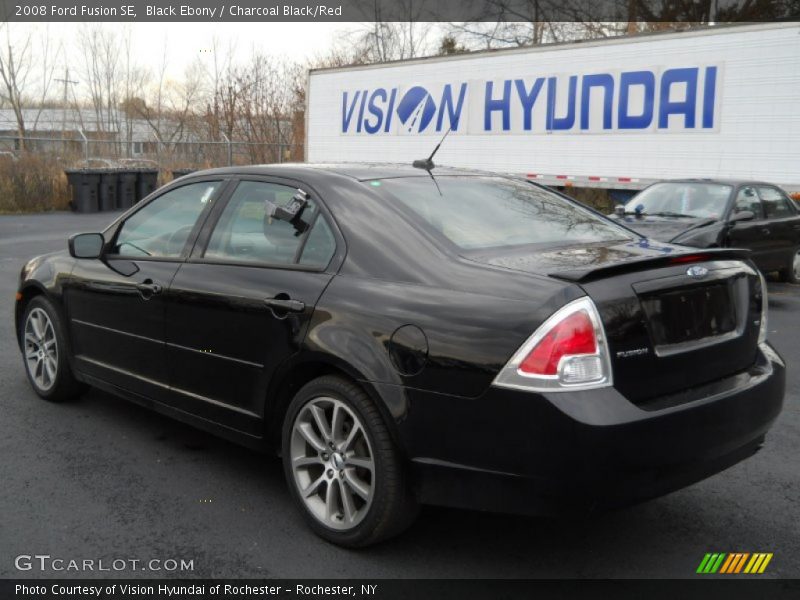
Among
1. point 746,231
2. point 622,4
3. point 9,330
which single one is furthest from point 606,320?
point 622,4

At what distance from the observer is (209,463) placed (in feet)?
14.6

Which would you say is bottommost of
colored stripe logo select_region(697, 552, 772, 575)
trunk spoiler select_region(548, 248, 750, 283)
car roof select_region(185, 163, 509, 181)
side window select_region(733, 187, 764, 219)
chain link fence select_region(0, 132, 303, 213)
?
colored stripe logo select_region(697, 552, 772, 575)

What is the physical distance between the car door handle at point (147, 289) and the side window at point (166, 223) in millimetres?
→ 186

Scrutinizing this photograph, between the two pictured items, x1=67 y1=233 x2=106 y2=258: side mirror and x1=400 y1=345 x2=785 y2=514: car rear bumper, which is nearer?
x1=400 y1=345 x2=785 y2=514: car rear bumper

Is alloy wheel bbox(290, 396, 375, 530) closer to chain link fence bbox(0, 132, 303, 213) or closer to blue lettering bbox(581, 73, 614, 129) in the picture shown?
blue lettering bbox(581, 73, 614, 129)

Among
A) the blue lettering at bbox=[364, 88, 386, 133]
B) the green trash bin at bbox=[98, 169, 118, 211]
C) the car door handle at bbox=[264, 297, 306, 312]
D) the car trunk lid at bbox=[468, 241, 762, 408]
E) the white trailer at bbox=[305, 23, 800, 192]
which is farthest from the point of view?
the green trash bin at bbox=[98, 169, 118, 211]

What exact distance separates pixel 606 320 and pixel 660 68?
47.3 ft

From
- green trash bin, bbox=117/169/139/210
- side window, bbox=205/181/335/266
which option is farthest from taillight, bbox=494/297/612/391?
green trash bin, bbox=117/169/139/210

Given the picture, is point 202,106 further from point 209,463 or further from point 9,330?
point 209,463

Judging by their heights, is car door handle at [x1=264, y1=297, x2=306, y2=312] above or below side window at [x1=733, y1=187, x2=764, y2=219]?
below

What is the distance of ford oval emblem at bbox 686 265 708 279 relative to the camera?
3.28m

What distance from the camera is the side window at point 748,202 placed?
10750 mm

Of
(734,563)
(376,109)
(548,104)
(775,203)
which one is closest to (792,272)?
(775,203)

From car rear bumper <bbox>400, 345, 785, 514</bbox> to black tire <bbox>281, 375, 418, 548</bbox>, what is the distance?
93 mm
